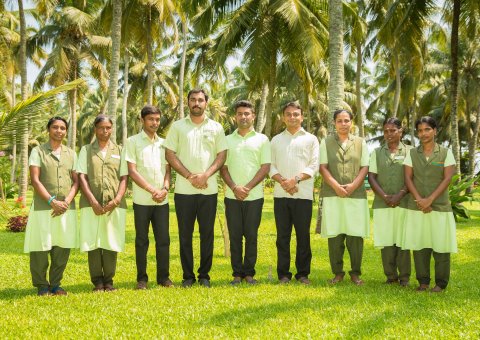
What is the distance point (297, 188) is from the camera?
602 cm

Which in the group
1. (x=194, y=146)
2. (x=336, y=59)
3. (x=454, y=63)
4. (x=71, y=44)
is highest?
(x=71, y=44)

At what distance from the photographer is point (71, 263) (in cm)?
815

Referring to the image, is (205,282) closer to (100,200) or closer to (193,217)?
(193,217)

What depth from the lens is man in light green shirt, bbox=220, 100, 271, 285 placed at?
6.02 meters

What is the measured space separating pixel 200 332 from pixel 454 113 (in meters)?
15.9

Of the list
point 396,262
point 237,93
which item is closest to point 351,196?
point 396,262

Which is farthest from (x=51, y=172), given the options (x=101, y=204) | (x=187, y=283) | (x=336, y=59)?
(x=336, y=59)

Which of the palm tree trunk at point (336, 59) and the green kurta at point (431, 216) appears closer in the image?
the green kurta at point (431, 216)

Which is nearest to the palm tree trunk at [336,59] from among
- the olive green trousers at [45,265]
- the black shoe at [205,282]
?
the black shoe at [205,282]

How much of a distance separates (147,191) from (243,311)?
5.98 feet

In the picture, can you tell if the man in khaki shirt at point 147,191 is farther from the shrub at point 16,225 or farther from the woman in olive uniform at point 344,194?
the shrub at point 16,225

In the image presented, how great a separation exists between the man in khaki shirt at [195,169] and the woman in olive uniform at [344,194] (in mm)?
1309

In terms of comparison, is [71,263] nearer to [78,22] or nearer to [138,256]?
[138,256]

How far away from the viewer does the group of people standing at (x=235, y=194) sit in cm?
569
